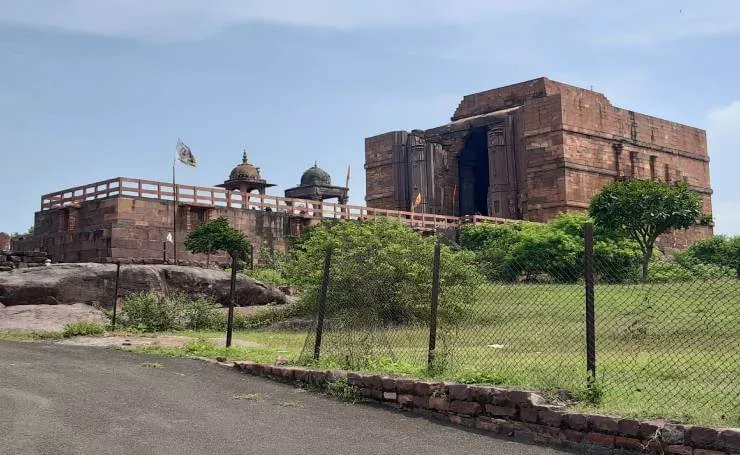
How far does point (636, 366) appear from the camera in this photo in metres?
8.45

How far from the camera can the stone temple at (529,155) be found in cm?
4006

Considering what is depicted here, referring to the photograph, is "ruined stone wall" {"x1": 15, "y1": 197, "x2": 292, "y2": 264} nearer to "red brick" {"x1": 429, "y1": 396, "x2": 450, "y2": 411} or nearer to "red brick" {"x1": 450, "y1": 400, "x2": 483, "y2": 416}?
"red brick" {"x1": 429, "y1": 396, "x2": 450, "y2": 411}

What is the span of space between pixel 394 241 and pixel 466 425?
12.1m

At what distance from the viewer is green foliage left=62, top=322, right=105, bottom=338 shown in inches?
547

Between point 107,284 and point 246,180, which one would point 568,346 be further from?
point 246,180

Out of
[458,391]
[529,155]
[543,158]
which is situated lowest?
[458,391]

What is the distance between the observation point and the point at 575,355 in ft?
30.8

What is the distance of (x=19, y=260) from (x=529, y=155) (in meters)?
27.2

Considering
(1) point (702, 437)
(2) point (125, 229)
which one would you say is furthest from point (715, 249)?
(1) point (702, 437)

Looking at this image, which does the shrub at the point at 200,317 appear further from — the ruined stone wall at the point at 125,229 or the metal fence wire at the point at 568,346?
the ruined stone wall at the point at 125,229

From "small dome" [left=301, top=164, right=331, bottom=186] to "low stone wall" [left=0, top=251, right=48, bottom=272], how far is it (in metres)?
36.3

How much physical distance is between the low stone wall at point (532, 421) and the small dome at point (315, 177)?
161 ft

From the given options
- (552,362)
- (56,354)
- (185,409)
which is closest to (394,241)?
(56,354)

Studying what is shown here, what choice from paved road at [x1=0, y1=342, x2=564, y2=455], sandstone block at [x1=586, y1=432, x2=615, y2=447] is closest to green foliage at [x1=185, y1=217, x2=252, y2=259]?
paved road at [x1=0, y1=342, x2=564, y2=455]
